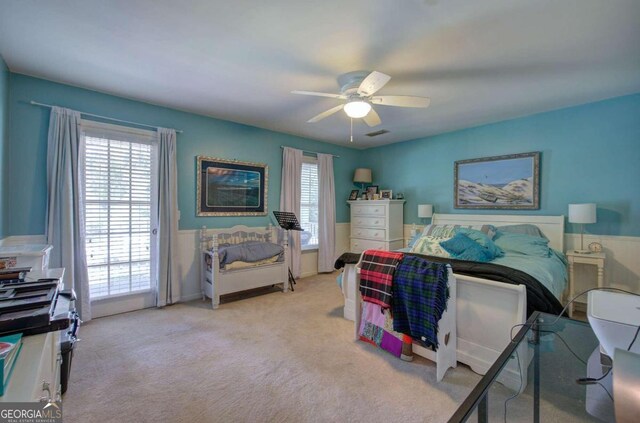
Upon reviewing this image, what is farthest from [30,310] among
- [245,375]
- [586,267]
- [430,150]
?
[430,150]

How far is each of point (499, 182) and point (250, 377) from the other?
13.6ft

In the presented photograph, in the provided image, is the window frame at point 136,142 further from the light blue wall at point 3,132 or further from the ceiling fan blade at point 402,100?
the ceiling fan blade at point 402,100

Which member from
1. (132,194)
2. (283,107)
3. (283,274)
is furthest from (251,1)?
(283,274)

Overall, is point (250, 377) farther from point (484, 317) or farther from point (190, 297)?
point (190, 297)

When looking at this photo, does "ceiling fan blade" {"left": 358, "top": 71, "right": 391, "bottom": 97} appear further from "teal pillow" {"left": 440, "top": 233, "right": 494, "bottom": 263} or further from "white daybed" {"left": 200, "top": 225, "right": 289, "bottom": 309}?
"white daybed" {"left": 200, "top": 225, "right": 289, "bottom": 309}

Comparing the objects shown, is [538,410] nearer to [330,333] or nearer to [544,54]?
[330,333]

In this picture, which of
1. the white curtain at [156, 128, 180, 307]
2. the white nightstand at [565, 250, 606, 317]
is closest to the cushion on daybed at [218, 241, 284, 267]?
the white curtain at [156, 128, 180, 307]

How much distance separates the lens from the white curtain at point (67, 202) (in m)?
2.81

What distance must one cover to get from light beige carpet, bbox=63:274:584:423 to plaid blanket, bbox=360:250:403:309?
0.54m

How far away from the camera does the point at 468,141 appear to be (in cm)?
441

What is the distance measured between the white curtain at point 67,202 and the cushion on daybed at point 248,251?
1.46m

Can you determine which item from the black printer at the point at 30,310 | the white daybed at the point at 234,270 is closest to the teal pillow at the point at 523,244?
the white daybed at the point at 234,270

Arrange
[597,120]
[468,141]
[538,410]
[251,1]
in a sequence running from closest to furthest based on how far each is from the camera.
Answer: [538,410] < [251,1] < [597,120] < [468,141]

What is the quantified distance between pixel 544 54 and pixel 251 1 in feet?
7.84
